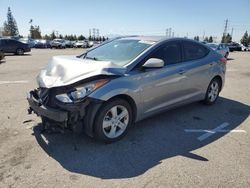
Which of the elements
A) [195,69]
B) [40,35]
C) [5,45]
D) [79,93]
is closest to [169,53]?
[195,69]

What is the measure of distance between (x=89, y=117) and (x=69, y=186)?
105cm

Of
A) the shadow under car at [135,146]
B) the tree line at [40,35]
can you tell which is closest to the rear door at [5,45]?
the shadow under car at [135,146]

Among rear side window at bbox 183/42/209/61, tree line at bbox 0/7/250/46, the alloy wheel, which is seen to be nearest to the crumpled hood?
the alloy wheel

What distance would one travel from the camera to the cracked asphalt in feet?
10.2

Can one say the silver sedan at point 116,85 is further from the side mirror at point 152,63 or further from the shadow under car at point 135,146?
the shadow under car at point 135,146

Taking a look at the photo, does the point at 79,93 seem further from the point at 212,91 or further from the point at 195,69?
the point at 212,91

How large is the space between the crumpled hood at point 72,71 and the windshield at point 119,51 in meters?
0.42

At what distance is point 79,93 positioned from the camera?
3.58 meters

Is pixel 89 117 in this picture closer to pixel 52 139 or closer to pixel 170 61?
pixel 52 139

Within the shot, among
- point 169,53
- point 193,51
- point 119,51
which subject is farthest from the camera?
point 193,51

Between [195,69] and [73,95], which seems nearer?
[73,95]

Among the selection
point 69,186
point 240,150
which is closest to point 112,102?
point 69,186

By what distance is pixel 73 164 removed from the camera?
11.3 feet

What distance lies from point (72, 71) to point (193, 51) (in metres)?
2.99
